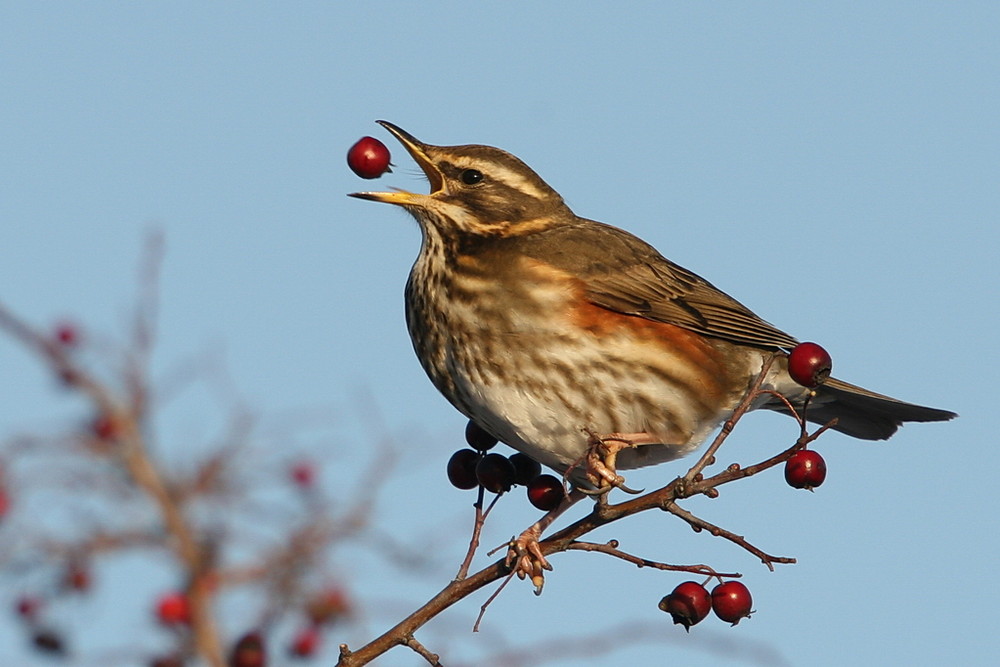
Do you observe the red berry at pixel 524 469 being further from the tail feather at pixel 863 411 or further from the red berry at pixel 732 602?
the tail feather at pixel 863 411

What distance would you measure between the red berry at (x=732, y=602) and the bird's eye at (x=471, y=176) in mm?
2496

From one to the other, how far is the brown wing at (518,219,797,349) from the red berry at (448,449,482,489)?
1125mm

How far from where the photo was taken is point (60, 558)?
195 inches

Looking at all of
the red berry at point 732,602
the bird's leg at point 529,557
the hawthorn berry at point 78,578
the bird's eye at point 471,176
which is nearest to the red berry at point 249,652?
the bird's leg at point 529,557

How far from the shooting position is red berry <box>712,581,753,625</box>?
168 inches

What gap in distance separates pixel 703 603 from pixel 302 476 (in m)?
2.03

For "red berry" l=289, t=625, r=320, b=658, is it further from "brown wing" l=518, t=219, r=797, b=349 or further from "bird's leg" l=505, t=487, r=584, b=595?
"brown wing" l=518, t=219, r=797, b=349

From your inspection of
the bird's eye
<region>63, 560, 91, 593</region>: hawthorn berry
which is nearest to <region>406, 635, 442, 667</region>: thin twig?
<region>63, 560, 91, 593</region>: hawthorn berry

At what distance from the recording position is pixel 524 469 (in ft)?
17.0

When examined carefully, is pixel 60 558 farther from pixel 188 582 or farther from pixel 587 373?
pixel 587 373

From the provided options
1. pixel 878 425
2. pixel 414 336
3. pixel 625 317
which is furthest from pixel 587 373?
pixel 878 425

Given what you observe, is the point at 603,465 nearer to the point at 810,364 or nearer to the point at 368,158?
the point at 810,364

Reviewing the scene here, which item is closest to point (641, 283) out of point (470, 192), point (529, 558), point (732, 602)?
point (470, 192)

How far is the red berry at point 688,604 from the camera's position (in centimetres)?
424
